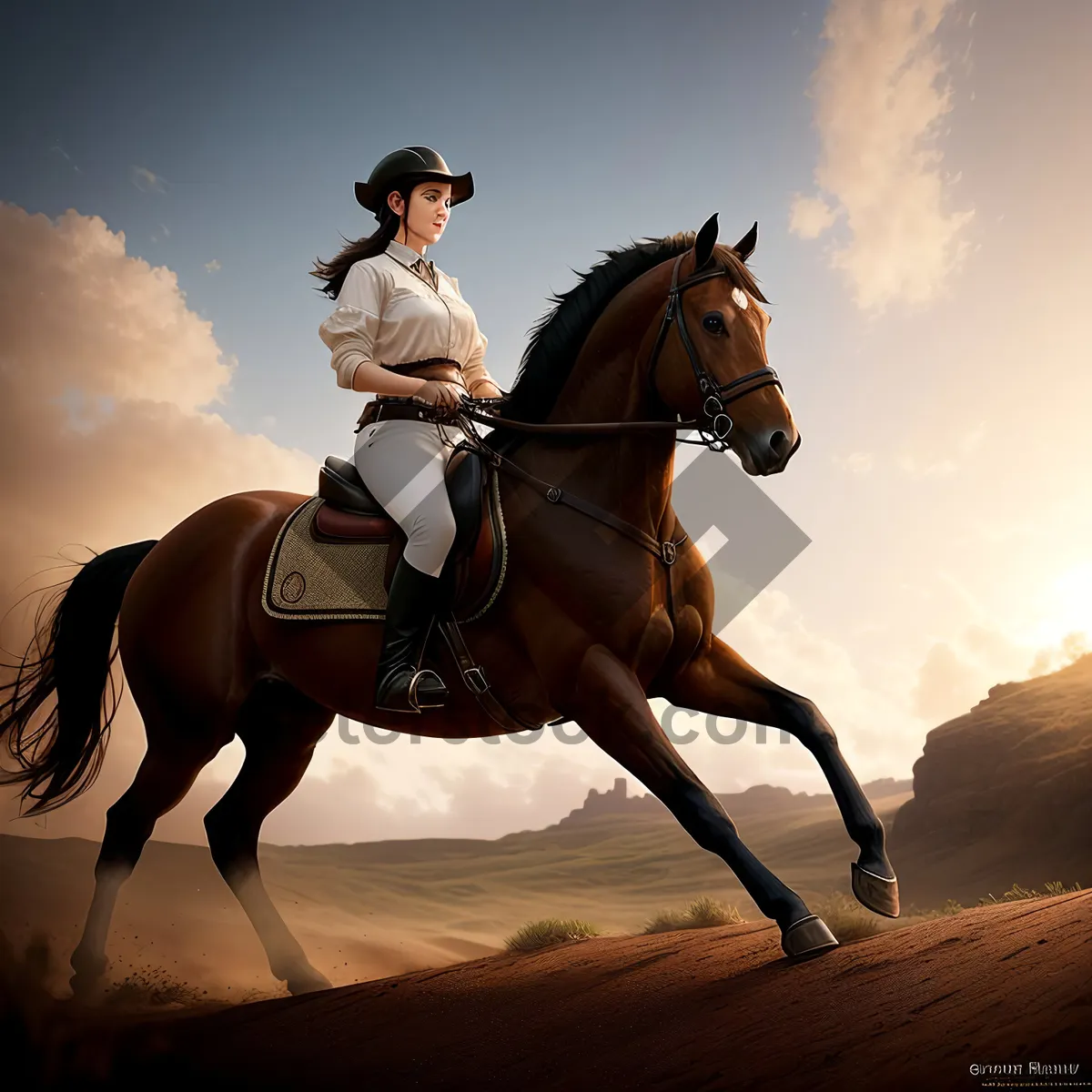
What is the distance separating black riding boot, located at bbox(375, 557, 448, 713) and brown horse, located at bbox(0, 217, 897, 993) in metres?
0.21

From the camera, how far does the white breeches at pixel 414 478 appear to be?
3.74m

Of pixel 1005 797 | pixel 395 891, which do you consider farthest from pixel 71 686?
pixel 1005 797

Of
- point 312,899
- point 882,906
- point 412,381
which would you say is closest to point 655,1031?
point 882,906


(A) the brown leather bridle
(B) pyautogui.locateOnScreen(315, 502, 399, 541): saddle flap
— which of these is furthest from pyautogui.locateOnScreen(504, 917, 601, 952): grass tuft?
(A) the brown leather bridle

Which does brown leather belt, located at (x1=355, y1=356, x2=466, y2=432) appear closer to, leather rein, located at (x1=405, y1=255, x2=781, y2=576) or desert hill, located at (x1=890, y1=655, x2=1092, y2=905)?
leather rein, located at (x1=405, y1=255, x2=781, y2=576)

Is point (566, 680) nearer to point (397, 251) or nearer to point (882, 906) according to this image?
point (882, 906)

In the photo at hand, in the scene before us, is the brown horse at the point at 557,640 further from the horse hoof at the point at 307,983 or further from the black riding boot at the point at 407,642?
the black riding boot at the point at 407,642

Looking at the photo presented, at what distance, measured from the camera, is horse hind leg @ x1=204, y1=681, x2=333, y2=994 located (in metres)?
4.85

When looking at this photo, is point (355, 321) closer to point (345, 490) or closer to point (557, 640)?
point (345, 490)

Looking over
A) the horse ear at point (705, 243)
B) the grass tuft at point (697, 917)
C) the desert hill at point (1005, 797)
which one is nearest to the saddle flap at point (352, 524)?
the horse ear at point (705, 243)

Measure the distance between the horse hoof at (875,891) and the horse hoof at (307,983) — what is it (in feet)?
9.59

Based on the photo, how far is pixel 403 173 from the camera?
4.32 metres

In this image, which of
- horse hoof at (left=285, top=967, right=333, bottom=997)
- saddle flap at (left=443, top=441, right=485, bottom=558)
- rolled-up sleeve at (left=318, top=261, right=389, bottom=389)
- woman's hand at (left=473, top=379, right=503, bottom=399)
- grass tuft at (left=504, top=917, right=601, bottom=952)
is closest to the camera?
saddle flap at (left=443, top=441, right=485, bottom=558)

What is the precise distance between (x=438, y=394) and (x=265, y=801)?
252 cm
